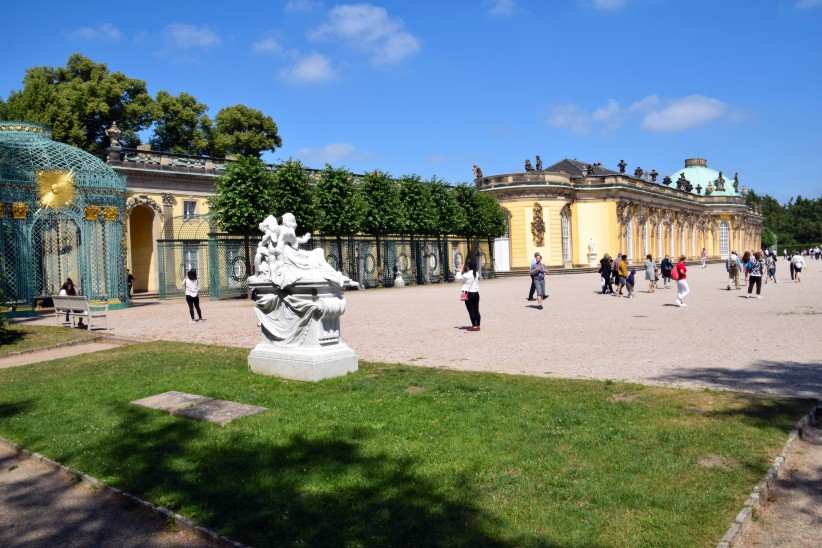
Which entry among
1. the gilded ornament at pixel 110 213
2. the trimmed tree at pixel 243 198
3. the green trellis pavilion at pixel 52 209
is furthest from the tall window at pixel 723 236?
the gilded ornament at pixel 110 213

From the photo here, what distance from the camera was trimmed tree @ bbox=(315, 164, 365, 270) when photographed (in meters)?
30.9

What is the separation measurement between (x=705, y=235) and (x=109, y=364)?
7620 centimetres

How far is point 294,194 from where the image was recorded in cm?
2911

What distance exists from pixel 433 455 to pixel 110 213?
20024 mm

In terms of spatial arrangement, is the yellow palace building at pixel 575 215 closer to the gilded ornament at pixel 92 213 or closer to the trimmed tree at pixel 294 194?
the trimmed tree at pixel 294 194

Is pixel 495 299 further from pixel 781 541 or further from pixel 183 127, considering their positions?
pixel 183 127

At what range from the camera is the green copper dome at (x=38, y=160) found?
806 inches

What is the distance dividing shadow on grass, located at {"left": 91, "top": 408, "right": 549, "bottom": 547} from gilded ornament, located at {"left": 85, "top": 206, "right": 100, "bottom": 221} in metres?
17.6

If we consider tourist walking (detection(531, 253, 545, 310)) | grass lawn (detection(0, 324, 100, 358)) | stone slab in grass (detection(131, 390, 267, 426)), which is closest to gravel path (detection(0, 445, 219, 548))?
stone slab in grass (detection(131, 390, 267, 426))

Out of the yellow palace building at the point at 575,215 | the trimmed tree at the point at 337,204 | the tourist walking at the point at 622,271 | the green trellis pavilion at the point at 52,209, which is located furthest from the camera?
the yellow palace building at the point at 575,215

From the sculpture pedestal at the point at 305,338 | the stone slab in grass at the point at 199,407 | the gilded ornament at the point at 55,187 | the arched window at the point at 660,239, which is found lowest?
the stone slab in grass at the point at 199,407

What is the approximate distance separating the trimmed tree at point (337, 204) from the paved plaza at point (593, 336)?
9.09 meters

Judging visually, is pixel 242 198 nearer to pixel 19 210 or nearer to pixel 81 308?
pixel 19 210

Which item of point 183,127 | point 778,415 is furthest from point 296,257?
point 183,127
